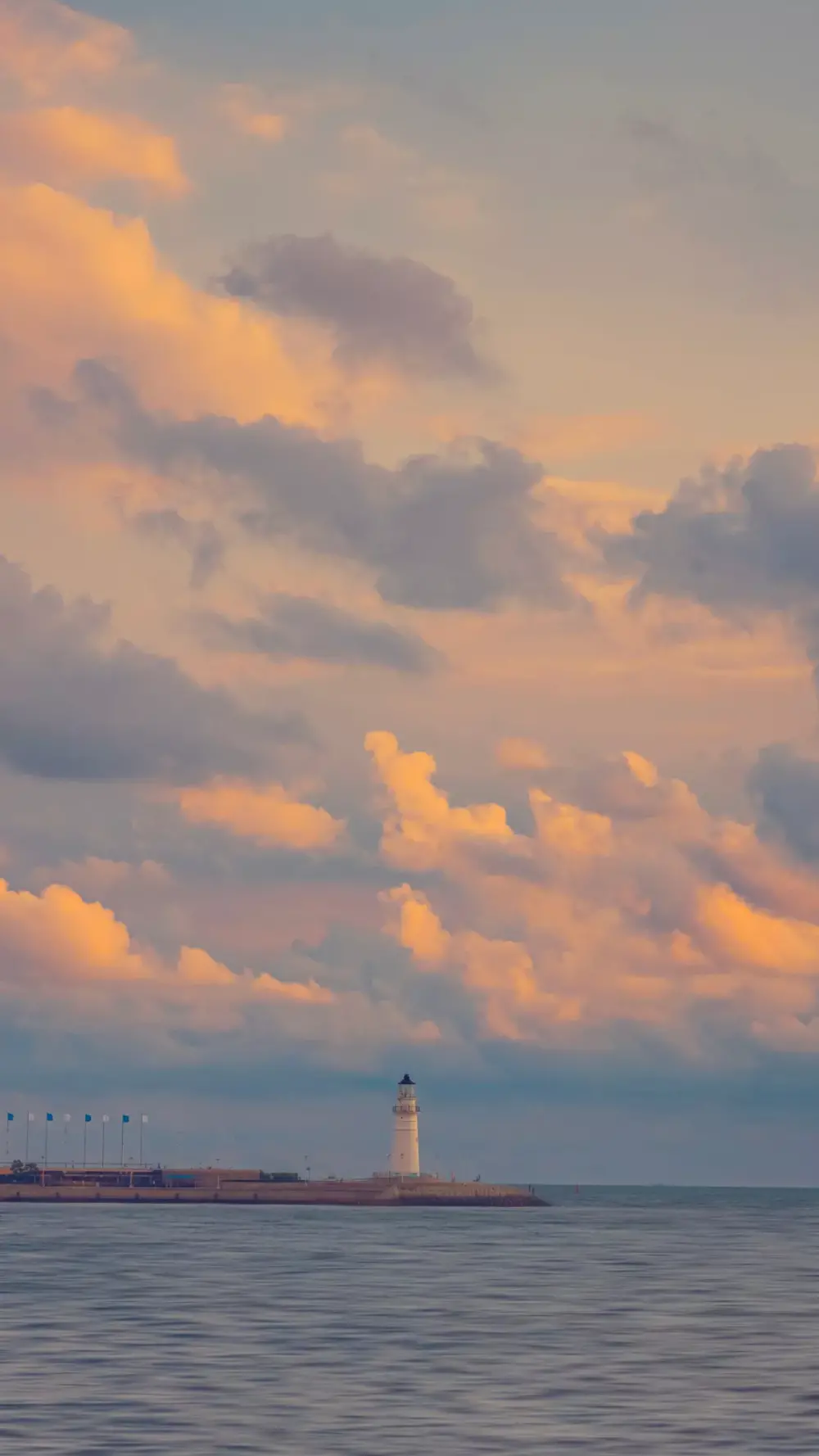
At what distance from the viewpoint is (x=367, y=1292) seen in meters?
150

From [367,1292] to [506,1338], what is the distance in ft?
124

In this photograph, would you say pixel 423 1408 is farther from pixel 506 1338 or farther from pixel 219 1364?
pixel 506 1338

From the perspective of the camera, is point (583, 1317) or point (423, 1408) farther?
point (583, 1317)

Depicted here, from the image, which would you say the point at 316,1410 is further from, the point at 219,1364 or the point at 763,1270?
the point at 763,1270

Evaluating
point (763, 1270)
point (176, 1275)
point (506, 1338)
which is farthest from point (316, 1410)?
point (763, 1270)

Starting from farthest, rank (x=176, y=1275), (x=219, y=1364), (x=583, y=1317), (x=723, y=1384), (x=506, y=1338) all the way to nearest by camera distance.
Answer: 1. (x=176, y=1275)
2. (x=583, y=1317)
3. (x=506, y=1338)
4. (x=219, y=1364)
5. (x=723, y=1384)

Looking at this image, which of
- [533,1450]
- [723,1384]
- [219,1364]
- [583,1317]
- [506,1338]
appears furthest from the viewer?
[583,1317]

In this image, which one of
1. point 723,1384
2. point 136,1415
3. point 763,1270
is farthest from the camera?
point 763,1270

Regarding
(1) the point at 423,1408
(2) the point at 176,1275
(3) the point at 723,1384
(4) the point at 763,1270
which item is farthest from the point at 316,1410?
(4) the point at 763,1270

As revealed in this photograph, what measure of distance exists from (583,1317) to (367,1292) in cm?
2649

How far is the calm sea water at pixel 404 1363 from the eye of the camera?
248 feet

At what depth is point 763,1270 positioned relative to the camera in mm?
183000

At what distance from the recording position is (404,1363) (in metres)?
101

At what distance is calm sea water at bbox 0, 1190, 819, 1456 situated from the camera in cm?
7550
